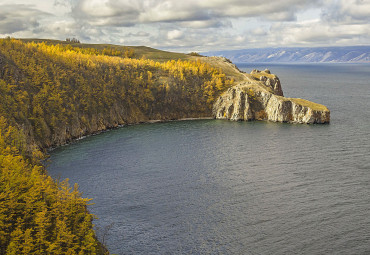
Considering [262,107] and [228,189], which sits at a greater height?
[262,107]

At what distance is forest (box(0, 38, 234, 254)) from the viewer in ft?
135

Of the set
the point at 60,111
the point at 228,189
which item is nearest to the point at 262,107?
the point at 60,111

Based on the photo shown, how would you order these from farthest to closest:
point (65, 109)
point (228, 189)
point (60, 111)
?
point (65, 109) → point (60, 111) → point (228, 189)

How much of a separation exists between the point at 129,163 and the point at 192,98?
3473 inches

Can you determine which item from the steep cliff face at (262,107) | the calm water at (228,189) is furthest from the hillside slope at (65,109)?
the calm water at (228,189)

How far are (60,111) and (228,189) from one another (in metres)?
79.0

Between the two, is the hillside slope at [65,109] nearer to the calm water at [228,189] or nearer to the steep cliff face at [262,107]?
the steep cliff face at [262,107]

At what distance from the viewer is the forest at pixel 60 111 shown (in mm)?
41275

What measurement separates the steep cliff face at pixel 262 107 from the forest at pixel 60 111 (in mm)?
10979

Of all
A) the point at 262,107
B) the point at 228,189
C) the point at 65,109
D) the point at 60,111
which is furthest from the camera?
the point at 262,107

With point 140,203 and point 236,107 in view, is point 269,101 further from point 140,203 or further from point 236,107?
point 140,203

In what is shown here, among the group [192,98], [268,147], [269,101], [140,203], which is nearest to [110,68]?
[192,98]

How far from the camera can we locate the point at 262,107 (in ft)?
538

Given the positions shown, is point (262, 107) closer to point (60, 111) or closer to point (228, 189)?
point (60, 111)
